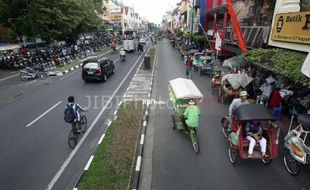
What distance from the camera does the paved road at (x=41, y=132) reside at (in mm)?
7453

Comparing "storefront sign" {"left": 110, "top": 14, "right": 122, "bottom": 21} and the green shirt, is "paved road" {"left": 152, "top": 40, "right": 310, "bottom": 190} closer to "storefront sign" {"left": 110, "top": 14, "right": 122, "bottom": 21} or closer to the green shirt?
the green shirt

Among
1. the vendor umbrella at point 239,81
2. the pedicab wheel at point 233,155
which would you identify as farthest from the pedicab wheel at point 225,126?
the vendor umbrella at point 239,81

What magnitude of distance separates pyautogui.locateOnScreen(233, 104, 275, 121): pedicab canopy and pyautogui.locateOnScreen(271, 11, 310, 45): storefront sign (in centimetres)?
450

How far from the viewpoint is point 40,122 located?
37.7 ft

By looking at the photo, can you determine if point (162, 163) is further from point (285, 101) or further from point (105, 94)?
point (105, 94)

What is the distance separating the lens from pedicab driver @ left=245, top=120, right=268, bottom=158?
7.36 metres

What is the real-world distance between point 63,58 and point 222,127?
2446 centimetres

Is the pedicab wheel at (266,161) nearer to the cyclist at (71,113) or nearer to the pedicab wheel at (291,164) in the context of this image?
the pedicab wheel at (291,164)

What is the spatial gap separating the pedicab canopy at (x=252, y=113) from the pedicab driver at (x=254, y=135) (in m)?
0.33

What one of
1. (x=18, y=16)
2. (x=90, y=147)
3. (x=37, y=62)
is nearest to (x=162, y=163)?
(x=90, y=147)

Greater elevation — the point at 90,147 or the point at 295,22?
the point at 295,22

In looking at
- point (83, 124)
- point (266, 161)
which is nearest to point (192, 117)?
point (266, 161)

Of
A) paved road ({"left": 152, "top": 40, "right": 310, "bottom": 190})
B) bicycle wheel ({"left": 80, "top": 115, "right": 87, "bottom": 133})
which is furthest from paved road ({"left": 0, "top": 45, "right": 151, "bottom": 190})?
paved road ({"left": 152, "top": 40, "right": 310, "bottom": 190})

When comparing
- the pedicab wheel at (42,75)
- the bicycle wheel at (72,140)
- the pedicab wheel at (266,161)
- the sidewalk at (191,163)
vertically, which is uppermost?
the bicycle wheel at (72,140)
